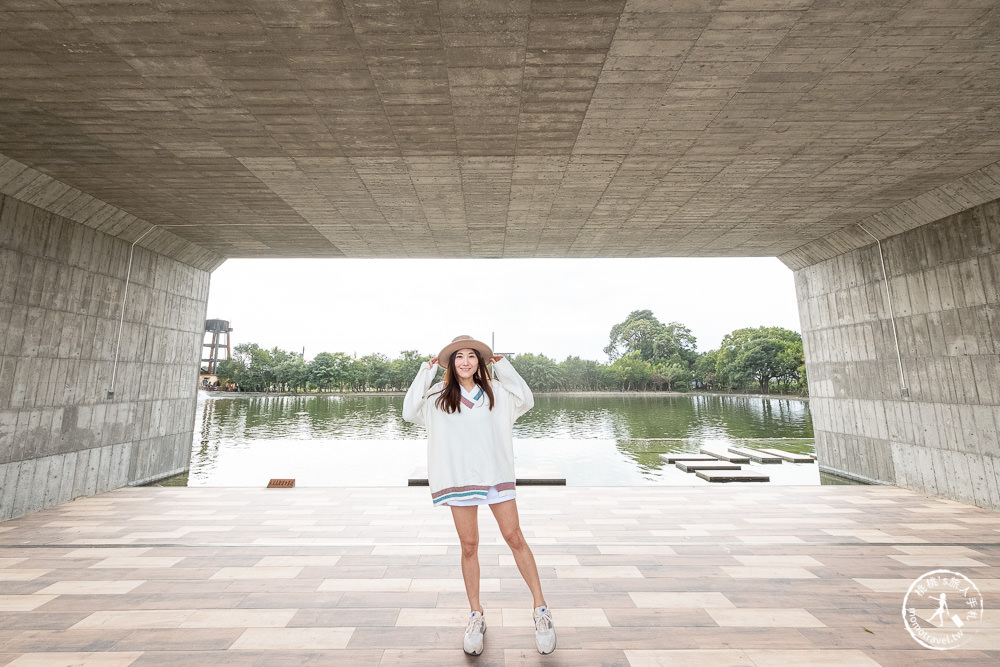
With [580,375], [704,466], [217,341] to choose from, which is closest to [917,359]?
[704,466]

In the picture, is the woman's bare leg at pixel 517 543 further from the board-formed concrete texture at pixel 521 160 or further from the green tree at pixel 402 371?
the green tree at pixel 402 371

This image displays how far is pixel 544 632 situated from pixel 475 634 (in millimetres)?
361

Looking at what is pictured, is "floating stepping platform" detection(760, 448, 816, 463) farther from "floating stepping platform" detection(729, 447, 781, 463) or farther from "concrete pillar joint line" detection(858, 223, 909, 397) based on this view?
"concrete pillar joint line" detection(858, 223, 909, 397)

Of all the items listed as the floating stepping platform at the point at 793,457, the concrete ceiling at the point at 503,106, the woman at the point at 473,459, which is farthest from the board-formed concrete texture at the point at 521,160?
the woman at the point at 473,459

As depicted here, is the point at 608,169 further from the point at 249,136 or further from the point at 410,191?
the point at 249,136

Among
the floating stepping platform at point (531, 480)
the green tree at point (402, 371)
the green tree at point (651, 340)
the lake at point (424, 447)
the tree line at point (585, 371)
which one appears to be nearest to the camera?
the floating stepping platform at point (531, 480)

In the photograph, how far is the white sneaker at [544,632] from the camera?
7.43 ft

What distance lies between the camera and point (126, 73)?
140 inches

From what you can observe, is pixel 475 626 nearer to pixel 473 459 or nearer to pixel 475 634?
pixel 475 634

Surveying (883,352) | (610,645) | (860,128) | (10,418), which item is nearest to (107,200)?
(10,418)

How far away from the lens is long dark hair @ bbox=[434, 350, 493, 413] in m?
2.38

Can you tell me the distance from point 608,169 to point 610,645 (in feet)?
15.4

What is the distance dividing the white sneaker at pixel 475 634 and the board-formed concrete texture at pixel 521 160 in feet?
12.5

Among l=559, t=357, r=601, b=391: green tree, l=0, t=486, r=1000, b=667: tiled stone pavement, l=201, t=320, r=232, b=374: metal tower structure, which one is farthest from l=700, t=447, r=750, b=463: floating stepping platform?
l=201, t=320, r=232, b=374: metal tower structure
